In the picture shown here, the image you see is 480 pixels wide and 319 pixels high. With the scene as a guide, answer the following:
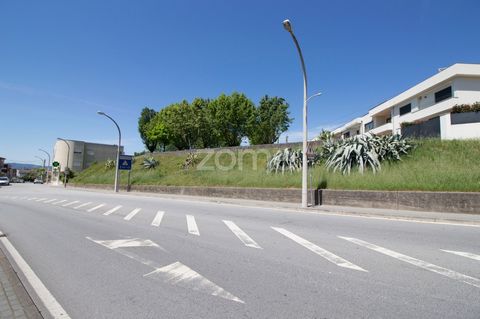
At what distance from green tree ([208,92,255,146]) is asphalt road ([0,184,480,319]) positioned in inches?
1700

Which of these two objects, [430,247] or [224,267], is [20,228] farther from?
[430,247]

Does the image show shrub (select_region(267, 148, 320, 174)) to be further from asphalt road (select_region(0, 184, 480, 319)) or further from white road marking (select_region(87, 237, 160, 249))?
white road marking (select_region(87, 237, 160, 249))

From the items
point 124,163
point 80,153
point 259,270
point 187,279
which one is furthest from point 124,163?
point 80,153

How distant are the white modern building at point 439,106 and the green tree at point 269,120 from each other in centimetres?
1661

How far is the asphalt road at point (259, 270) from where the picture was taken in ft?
11.4

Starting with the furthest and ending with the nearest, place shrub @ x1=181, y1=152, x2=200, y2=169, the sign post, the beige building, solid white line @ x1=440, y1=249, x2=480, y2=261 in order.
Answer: the beige building, shrub @ x1=181, y1=152, x2=200, y2=169, the sign post, solid white line @ x1=440, y1=249, x2=480, y2=261

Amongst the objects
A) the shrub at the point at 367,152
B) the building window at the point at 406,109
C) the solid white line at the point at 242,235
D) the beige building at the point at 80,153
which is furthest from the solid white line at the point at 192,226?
the beige building at the point at 80,153

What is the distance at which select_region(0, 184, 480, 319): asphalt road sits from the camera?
3.46 meters

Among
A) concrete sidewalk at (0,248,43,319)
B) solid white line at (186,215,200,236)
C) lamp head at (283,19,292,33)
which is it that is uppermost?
lamp head at (283,19,292,33)

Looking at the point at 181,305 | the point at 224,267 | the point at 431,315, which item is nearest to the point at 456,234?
the point at 431,315

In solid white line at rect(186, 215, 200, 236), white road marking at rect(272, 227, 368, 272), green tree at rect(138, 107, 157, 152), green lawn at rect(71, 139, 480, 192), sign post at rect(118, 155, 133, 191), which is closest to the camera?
white road marking at rect(272, 227, 368, 272)

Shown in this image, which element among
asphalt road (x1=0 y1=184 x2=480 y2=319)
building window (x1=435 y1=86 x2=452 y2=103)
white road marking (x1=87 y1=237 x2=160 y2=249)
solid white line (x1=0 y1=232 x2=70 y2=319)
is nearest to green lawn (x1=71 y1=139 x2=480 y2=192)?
asphalt road (x1=0 y1=184 x2=480 y2=319)

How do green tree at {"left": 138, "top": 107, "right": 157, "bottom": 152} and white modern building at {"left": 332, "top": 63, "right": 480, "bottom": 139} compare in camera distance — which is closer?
white modern building at {"left": 332, "top": 63, "right": 480, "bottom": 139}

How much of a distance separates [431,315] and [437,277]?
1.53 meters
